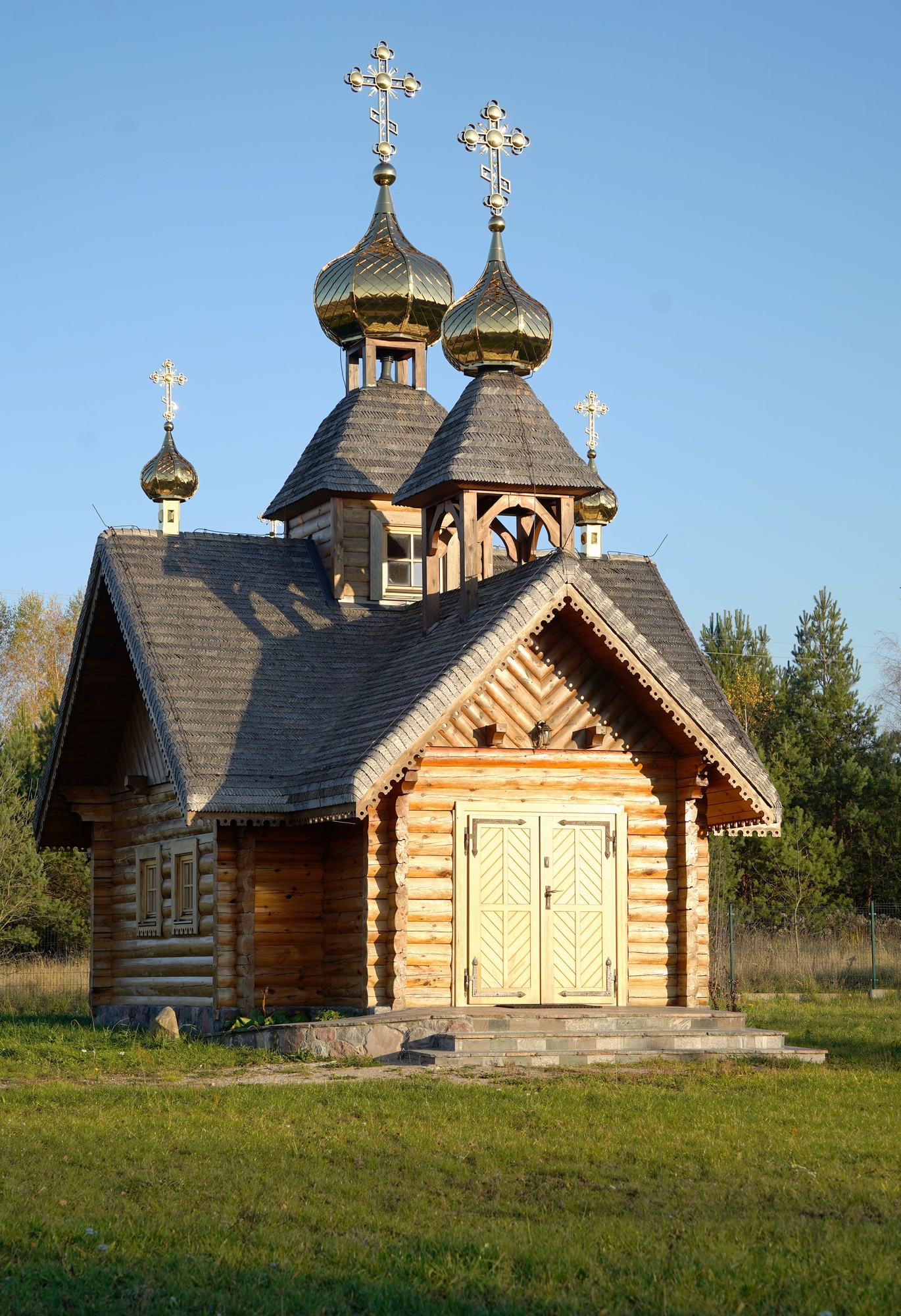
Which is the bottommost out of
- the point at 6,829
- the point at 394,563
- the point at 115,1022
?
the point at 115,1022

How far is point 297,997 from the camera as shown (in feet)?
61.3

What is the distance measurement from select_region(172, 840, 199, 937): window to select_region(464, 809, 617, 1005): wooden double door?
12.6 ft

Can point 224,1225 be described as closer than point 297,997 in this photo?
Yes

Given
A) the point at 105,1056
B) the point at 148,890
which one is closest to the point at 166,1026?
the point at 105,1056

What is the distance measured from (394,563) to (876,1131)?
1392cm

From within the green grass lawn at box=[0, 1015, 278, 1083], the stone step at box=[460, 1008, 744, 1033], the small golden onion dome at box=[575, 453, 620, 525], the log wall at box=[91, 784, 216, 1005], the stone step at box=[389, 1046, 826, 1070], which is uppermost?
the small golden onion dome at box=[575, 453, 620, 525]

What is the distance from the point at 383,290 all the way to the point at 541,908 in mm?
11035

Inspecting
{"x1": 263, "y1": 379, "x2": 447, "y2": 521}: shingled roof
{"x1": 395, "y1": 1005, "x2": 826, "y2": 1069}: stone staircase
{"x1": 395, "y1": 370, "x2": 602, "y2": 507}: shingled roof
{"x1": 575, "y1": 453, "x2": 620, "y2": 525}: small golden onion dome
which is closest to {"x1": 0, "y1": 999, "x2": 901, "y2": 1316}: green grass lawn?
{"x1": 395, "y1": 1005, "x2": 826, "y2": 1069}: stone staircase

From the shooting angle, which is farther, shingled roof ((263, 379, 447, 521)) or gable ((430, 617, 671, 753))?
shingled roof ((263, 379, 447, 521))

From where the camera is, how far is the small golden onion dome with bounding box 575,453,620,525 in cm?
2756

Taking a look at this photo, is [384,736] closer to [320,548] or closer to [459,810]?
[459,810]

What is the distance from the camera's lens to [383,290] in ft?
81.6

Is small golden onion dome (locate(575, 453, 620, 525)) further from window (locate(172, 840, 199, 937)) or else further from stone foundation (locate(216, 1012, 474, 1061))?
stone foundation (locate(216, 1012, 474, 1061))

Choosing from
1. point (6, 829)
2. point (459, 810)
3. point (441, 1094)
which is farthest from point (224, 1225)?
point (6, 829)
